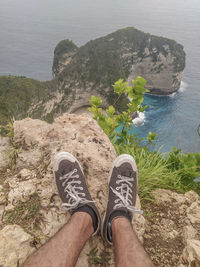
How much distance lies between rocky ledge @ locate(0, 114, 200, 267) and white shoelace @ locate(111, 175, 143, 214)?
6.3 inches

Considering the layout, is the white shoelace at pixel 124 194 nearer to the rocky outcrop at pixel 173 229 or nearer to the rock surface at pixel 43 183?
the rock surface at pixel 43 183

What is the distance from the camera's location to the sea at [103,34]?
5247 cm

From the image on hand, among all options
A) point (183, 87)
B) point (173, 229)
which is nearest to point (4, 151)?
point (173, 229)

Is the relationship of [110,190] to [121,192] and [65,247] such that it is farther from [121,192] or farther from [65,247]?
[65,247]

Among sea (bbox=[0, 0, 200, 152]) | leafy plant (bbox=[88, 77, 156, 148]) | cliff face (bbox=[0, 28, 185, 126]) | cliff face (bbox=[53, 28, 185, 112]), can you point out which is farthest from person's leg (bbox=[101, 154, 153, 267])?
cliff face (bbox=[53, 28, 185, 112])

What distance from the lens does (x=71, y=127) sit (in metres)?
3.21

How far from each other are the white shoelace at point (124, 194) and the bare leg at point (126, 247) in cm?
17

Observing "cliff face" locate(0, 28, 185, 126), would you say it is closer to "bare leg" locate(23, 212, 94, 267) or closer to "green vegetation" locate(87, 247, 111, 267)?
"bare leg" locate(23, 212, 94, 267)

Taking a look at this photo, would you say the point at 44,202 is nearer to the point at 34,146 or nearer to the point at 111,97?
the point at 34,146

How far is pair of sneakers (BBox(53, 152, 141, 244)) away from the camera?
7.52 ft

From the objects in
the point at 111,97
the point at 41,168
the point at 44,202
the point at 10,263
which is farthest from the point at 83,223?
the point at 111,97

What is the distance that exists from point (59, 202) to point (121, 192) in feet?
2.53

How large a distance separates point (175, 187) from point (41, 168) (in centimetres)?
194

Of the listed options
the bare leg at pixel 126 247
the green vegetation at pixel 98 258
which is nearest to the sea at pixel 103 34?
the bare leg at pixel 126 247
